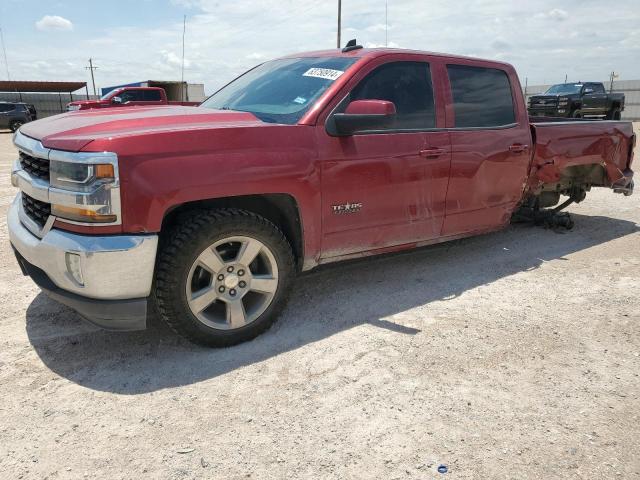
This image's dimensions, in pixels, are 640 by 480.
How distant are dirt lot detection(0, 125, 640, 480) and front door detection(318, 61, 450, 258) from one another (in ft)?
1.78

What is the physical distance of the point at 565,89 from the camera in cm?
2192

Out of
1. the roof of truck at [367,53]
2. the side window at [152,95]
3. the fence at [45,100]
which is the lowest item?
the roof of truck at [367,53]

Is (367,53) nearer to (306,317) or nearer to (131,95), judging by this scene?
(306,317)

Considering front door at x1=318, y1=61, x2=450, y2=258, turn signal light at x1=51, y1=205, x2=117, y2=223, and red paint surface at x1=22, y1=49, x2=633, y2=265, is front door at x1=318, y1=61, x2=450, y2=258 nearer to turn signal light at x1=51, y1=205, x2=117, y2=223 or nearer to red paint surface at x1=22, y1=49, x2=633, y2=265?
red paint surface at x1=22, y1=49, x2=633, y2=265

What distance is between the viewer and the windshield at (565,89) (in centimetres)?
2148

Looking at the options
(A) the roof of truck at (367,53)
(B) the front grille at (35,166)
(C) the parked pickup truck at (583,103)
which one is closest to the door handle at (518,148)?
(A) the roof of truck at (367,53)

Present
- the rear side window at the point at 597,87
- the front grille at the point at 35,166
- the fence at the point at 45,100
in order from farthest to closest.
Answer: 1. the fence at the point at 45,100
2. the rear side window at the point at 597,87
3. the front grille at the point at 35,166

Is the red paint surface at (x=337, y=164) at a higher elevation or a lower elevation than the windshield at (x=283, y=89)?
lower

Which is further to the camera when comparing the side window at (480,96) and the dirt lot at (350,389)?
the side window at (480,96)

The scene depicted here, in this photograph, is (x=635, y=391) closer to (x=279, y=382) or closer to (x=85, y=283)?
(x=279, y=382)

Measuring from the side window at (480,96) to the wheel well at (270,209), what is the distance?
1.66m

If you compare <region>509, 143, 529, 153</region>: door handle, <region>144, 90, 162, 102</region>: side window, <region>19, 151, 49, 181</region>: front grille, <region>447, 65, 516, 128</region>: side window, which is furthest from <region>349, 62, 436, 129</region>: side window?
<region>144, 90, 162, 102</region>: side window

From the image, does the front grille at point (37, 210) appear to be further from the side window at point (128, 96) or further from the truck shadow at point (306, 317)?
the side window at point (128, 96)

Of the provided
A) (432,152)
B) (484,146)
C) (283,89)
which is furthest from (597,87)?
(283,89)
